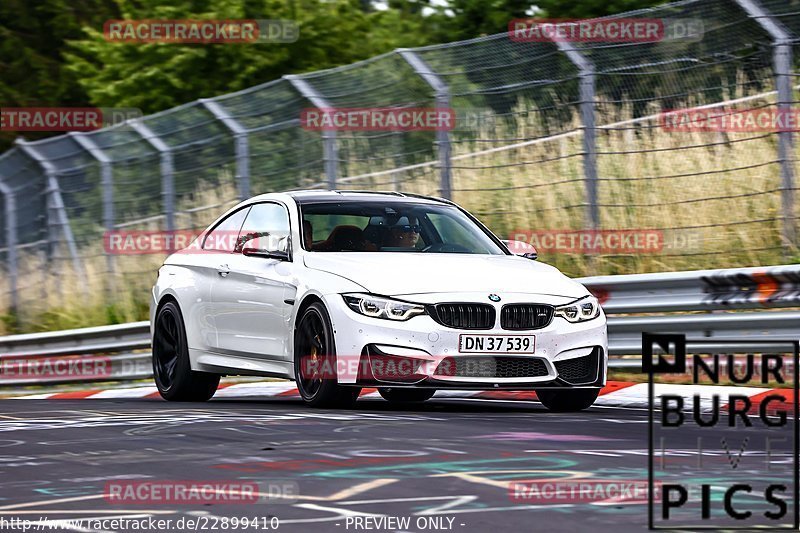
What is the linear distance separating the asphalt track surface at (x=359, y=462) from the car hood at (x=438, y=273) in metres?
0.78

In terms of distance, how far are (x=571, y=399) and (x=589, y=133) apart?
13.2ft

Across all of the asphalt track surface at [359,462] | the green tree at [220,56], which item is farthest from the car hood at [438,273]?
the green tree at [220,56]

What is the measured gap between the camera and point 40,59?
4597 centimetres

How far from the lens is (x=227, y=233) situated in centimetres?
1226

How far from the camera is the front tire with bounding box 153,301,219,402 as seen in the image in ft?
40.3

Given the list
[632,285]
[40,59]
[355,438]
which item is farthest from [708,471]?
[40,59]

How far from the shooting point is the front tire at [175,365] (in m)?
12.3

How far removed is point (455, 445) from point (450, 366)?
1.82 meters
